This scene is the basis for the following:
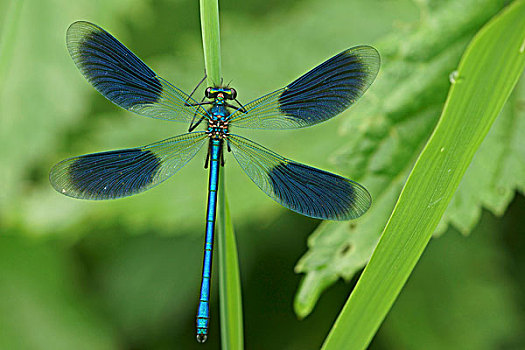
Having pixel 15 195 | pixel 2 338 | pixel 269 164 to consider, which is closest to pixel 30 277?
pixel 2 338

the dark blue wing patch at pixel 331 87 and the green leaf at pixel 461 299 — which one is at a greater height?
the dark blue wing patch at pixel 331 87

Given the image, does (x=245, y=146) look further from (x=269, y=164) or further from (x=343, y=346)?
(x=343, y=346)

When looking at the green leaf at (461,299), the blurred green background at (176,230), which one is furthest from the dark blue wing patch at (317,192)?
the green leaf at (461,299)

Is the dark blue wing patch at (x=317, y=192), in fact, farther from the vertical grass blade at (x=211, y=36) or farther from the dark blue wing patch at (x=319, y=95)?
the vertical grass blade at (x=211, y=36)

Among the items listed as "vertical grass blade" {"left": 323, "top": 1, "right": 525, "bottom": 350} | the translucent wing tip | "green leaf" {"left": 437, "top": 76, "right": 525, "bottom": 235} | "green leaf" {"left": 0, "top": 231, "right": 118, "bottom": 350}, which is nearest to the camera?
"vertical grass blade" {"left": 323, "top": 1, "right": 525, "bottom": 350}

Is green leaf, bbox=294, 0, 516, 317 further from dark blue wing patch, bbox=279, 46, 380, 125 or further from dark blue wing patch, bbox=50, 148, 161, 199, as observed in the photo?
dark blue wing patch, bbox=50, 148, 161, 199

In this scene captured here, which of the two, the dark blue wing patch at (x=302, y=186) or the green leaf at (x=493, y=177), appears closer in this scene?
the dark blue wing patch at (x=302, y=186)

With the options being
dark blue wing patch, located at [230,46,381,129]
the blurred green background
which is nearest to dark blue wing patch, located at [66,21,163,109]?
dark blue wing patch, located at [230,46,381,129]
